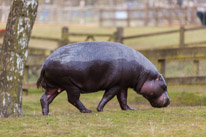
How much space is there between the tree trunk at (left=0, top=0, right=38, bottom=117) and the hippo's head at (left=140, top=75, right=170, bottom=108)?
1914mm

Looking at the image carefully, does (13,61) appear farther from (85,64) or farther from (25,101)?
(25,101)

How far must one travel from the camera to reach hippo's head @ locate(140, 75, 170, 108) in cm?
755

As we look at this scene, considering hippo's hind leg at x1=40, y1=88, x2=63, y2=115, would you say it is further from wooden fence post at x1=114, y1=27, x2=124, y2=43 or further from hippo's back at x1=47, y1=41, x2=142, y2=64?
wooden fence post at x1=114, y1=27, x2=124, y2=43

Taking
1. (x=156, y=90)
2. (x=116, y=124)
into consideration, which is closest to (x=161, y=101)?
(x=156, y=90)

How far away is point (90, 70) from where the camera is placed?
6.94 m

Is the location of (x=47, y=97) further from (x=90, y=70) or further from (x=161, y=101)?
(x=161, y=101)

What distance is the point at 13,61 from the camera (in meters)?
7.12

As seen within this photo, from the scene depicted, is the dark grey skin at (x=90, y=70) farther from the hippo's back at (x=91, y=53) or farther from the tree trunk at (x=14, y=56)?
the tree trunk at (x=14, y=56)

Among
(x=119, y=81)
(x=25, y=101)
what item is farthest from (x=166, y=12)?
(x=119, y=81)

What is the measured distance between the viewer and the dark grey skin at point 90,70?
6.90 metres

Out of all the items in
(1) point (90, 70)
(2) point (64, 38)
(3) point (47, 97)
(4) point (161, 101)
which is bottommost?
(4) point (161, 101)

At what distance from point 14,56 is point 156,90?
2.25 m

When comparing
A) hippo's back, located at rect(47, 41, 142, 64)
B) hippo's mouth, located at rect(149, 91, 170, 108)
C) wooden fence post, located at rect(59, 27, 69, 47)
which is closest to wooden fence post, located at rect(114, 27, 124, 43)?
wooden fence post, located at rect(59, 27, 69, 47)

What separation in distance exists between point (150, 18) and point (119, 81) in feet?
105
